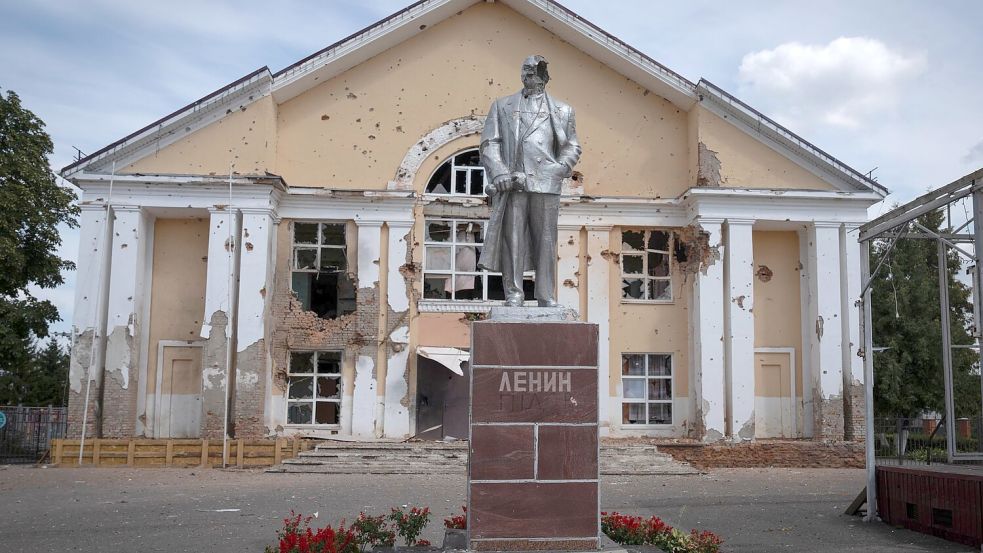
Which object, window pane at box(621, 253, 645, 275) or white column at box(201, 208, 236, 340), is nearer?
white column at box(201, 208, 236, 340)

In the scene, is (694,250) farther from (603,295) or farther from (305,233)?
(305,233)

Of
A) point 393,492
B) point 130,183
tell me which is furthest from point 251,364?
point 393,492

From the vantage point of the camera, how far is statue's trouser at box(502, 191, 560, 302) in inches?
321

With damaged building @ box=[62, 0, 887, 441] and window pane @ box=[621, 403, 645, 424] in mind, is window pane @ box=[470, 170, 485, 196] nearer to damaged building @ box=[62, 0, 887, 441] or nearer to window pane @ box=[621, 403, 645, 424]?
damaged building @ box=[62, 0, 887, 441]

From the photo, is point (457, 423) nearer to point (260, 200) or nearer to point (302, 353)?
point (302, 353)

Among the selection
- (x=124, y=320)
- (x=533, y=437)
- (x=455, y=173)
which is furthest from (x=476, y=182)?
(x=533, y=437)

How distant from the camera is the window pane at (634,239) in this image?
67.2 ft

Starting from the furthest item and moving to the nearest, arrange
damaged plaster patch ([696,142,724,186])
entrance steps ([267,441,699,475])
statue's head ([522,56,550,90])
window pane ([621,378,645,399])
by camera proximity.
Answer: window pane ([621,378,645,399]) < damaged plaster patch ([696,142,724,186]) < entrance steps ([267,441,699,475]) < statue's head ([522,56,550,90])

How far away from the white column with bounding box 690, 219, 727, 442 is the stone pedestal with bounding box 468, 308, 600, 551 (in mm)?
12339

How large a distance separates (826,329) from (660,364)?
3673mm

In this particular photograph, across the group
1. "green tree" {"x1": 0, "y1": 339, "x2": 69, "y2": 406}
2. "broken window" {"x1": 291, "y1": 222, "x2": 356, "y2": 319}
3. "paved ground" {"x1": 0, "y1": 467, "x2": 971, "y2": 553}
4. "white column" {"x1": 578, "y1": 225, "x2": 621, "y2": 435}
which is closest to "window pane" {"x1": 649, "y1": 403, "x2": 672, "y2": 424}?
"white column" {"x1": 578, "y1": 225, "x2": 621, "y2": 435}

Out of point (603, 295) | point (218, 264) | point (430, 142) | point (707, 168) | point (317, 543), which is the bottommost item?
point (317, 543)

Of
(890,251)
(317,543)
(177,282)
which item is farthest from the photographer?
(177,282)

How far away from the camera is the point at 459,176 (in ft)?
66.3
